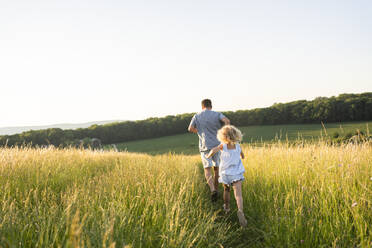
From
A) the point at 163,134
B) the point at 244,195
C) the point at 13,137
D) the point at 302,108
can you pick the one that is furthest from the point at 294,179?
the point at 163,134

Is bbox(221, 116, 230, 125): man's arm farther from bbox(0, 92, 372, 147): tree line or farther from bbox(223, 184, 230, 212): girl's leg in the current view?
bbox(0, 92, 372, 147): tree line

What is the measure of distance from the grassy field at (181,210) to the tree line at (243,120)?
2983 centimetres

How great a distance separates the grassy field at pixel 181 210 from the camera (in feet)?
8.63

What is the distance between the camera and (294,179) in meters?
4.81

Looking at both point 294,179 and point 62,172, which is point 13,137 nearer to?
point 62,172

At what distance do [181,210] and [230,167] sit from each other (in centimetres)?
170

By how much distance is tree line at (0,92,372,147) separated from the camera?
108 ft

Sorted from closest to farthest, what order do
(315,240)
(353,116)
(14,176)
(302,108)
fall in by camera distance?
(315,240), (14,176), (353,116), (302,108)

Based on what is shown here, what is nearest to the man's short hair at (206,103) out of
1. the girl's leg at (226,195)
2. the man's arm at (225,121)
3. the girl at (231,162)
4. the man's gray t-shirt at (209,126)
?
the man's gray t-shirt at (209,126)

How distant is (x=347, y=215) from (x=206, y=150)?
344 centimetres

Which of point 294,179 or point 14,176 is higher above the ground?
point 14,176

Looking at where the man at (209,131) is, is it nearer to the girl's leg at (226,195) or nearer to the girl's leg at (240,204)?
the girl's leg at (226,195)

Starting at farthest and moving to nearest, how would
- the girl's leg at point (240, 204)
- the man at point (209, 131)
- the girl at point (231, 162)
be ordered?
the man at point (209, 131) < the girl at point (231, 162) < the girl's leg at point (240, 204)

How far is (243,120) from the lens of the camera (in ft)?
143
